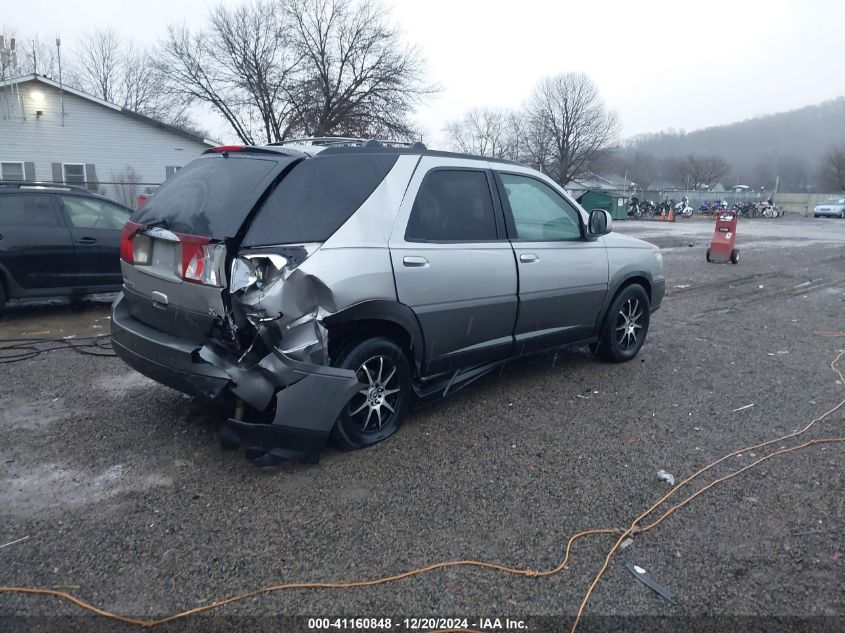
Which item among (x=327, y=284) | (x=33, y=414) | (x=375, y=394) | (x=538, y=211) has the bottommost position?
(x=33, y=414)

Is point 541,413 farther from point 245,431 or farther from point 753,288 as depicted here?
point 753,288

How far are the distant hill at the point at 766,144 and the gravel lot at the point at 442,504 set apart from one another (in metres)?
105

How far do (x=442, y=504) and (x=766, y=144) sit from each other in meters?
146

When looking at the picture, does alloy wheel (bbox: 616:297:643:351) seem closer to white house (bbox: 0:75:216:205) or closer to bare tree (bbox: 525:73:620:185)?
white house (bbox: 0:75:216:205)

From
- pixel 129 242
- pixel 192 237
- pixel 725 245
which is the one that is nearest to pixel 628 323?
pixel 192 237

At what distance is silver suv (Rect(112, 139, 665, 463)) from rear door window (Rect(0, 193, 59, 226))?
4.30 m

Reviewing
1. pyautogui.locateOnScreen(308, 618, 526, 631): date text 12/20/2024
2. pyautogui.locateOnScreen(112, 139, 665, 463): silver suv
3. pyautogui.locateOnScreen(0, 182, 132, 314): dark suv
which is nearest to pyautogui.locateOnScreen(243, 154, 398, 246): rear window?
pyautogui.locateOnScreen(112, 139, 665, 463): silver suv

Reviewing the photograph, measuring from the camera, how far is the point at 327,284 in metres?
3.60

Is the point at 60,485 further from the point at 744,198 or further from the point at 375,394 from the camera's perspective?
the point at 744,198

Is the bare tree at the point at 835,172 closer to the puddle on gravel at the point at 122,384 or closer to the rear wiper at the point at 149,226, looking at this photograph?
the puddle on gravel at the point at 122,384

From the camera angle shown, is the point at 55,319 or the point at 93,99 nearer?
the point at 55,319

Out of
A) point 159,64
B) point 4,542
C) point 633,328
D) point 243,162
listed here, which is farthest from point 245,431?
point 159,64

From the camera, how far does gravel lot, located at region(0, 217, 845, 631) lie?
272 centimetres

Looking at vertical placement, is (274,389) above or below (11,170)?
below
